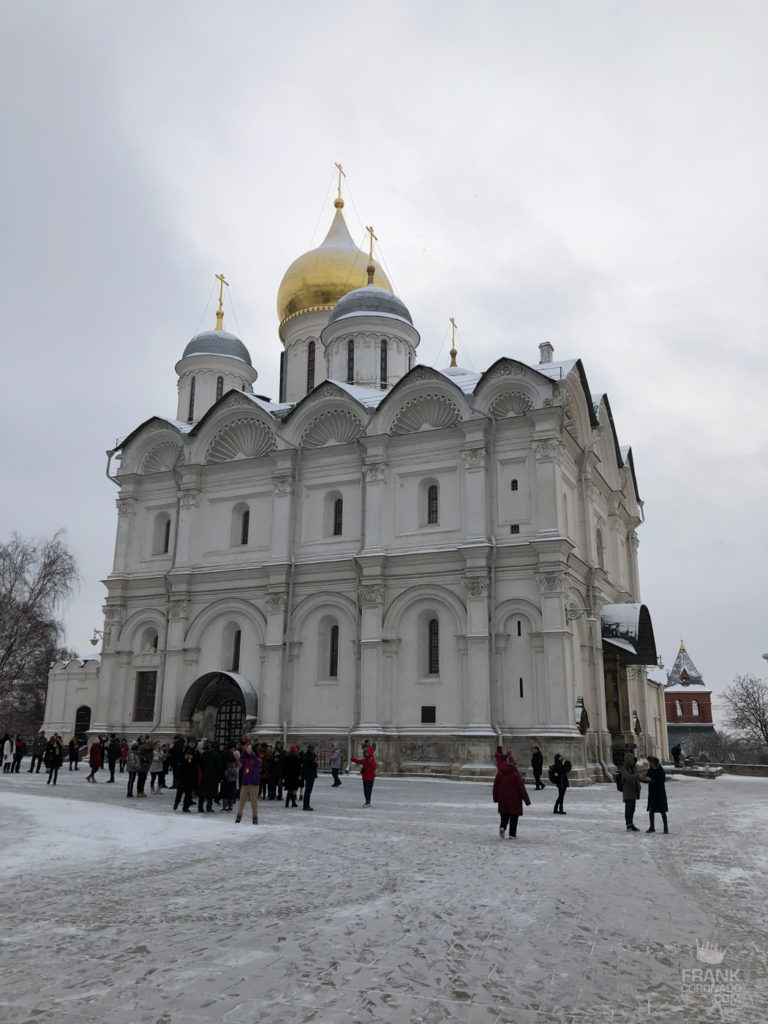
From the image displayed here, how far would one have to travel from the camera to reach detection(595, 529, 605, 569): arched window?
2930 centimetres

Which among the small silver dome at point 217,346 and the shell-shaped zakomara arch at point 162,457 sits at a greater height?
the small silver dome at point 217,346

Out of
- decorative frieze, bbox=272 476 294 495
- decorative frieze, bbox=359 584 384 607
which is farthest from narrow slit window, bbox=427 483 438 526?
decorative frieze, bbox=272 476 294 495

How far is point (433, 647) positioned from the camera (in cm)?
2550

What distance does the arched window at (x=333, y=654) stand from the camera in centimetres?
2667

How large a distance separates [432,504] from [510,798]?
16.2 metres

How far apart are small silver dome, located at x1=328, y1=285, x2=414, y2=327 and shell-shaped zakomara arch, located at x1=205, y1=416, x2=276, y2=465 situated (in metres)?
6.17

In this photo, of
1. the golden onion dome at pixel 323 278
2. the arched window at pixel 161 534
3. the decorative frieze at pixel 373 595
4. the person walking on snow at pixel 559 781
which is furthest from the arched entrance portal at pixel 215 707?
the golden onion dome at pixel 323 278

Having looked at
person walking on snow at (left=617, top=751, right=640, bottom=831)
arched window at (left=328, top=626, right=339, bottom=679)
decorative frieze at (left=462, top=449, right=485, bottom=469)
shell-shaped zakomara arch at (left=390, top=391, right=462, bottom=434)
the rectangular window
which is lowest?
person walking on snow at (left=617, top=751, right=640, bottom=831)

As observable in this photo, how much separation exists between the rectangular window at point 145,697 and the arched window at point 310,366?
13823mm

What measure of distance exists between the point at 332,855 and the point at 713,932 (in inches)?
178

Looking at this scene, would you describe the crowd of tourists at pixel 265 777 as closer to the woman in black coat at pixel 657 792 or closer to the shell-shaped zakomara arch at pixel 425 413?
the woman in black coat at pixel 657 792

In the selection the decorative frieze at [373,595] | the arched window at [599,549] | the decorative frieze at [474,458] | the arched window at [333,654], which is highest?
the decorative frieze at [474,458]

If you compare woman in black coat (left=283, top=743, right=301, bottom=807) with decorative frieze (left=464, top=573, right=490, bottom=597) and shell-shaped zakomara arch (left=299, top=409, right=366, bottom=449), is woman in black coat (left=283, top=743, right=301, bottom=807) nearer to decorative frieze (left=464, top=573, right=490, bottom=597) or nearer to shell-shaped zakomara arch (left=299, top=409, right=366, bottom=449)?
decorative frieze (left=464, top=573, right=490, bottom=597)

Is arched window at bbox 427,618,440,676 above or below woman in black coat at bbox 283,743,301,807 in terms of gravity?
above
